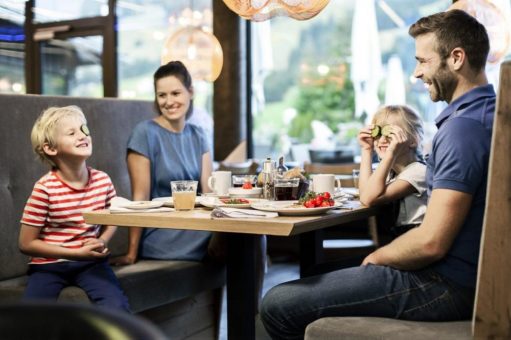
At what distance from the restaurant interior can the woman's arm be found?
0.36ft

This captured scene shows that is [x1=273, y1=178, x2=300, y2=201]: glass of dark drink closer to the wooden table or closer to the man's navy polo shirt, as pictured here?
the wooden table

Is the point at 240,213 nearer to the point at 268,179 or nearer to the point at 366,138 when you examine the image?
the point at 268,179

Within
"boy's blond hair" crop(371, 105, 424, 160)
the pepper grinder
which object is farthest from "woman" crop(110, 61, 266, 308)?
"boy's blond hair" crop(371, 105, 424, 160)

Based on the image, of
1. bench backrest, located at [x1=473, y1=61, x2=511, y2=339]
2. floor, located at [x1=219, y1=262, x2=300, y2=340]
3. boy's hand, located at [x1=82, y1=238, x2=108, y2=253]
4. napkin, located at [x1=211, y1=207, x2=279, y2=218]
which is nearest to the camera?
bench backrest, located at [x1=473, y1=61, x2=511, y2=339]

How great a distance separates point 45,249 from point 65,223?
0.13m

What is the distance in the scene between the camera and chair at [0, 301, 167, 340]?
749 millimetres

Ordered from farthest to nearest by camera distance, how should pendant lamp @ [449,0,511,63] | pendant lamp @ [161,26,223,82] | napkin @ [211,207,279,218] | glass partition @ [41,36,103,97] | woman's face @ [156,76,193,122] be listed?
glass partition @ [41,36,103,97]
pendant lamp @ [161,26,223,82]
pendant lamp @ [449,0,511,63]
woman's face @ [156,76,193,122]
napkin @ [211,207,279,218]

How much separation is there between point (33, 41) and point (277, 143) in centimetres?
375

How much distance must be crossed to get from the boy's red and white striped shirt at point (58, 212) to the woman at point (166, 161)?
43 centimetres

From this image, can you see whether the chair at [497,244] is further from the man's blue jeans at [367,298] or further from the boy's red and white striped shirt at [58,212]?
the boy's red and white striped shirt at [58,212]

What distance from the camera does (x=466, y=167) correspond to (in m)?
1.92

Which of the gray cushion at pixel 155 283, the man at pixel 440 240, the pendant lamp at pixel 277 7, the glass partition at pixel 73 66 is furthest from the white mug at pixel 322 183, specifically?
the glass partition at pixel 73 66

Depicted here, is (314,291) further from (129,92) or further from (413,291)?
(129,92)

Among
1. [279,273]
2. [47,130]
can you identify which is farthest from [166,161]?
[279,273]
